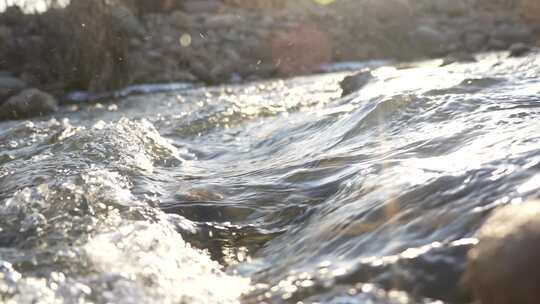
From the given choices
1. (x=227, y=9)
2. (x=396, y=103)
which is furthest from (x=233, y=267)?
(x=227, y=9)

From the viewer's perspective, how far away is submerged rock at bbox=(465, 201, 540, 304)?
0.85 m

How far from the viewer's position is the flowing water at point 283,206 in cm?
110

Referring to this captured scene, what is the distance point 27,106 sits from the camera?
558 centimetres

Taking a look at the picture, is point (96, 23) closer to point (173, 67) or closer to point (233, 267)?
point (173, 67)

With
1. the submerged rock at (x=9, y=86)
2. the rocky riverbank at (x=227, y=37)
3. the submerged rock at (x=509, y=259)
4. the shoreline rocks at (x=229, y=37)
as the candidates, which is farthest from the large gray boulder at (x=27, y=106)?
the submerged rock at (x=509, y=259)

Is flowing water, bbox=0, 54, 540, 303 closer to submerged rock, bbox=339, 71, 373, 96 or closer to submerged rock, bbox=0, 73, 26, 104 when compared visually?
submerged rock, bbox=339, 71, 373, 96

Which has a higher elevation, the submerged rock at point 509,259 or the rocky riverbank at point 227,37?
the submerged rock at point 509,259

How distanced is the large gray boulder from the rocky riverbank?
7cm

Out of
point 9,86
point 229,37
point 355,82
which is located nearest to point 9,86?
point 9,86

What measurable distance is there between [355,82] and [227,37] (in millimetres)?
5033

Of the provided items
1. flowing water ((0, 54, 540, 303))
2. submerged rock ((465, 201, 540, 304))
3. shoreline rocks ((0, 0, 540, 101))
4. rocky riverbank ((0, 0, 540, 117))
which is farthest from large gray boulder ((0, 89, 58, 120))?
submerged rock ((465, 201, 540, 304))

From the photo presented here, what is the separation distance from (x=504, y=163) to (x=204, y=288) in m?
0.69

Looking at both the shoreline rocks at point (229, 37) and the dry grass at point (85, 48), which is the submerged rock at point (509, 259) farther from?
the dry grass at point (85, 48)

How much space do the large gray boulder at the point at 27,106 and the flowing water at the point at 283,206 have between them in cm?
267
